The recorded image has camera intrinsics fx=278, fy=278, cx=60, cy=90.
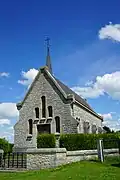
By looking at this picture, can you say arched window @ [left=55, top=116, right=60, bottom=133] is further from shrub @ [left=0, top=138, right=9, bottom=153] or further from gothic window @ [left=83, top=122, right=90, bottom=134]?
shrub @ [left=0, top=138, right=9, bottom=153]

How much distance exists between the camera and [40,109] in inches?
1297

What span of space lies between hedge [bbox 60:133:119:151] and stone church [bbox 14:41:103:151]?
535cm

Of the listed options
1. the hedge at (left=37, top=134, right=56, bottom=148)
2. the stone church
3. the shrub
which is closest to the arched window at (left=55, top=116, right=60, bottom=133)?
the stone church

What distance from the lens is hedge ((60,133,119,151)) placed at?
22.7 meters

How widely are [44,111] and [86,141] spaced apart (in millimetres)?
10143

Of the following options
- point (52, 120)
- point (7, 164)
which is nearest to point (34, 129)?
point (52, 120)

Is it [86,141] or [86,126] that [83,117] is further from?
[86,141]

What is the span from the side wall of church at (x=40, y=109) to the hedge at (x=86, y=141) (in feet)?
18.1

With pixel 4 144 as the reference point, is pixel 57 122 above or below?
above

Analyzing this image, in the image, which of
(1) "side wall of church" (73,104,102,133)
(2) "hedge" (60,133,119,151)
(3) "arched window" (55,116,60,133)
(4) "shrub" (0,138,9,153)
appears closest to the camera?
(2) "hedge" (60,133,119,151)

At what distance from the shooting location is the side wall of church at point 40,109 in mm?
31016

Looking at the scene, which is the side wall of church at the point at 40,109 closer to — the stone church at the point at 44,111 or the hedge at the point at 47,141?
the stone church at the point at 44,111

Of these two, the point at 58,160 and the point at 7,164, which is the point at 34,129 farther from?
the point at 58,160

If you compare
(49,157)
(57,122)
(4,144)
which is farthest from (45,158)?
(4,144)
